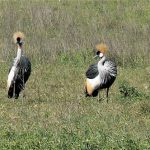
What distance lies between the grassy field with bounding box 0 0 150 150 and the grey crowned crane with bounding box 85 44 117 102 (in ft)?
0.61

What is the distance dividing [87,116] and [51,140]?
1631 millimetres

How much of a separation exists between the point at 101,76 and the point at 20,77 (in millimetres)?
1292

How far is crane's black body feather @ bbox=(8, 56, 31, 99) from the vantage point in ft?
35.7

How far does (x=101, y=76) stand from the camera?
11.1 meters

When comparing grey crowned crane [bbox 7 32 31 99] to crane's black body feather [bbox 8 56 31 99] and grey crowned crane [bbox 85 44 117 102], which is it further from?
grey crowned crane [bbox 85 44 117 102]

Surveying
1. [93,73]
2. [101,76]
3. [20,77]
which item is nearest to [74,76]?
[93,73]

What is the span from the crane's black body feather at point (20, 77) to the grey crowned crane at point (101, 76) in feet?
3.29

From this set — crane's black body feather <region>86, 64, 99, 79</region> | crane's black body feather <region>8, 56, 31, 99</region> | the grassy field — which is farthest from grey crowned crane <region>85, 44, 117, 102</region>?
crane's black body feather <region>8, 56, 31, 99</region>

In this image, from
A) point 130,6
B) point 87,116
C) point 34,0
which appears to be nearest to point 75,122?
point 87,116

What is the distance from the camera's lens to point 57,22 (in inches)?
667

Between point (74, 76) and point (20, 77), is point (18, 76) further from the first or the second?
point (74, 76)

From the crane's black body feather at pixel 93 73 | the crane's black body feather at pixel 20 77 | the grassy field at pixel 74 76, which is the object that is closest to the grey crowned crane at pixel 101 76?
the crane's black body feather at pixel 93 73

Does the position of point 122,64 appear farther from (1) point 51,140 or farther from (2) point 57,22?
(1) point 51,140

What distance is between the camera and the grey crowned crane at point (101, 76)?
11047 millimetres
